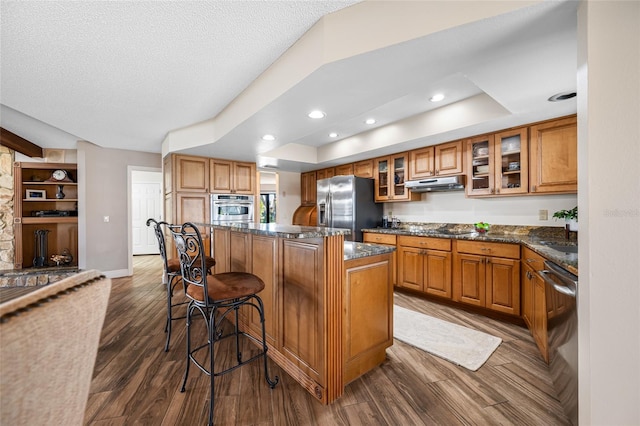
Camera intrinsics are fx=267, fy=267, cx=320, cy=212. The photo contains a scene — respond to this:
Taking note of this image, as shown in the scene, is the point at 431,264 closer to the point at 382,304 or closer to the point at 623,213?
the point at 382,304

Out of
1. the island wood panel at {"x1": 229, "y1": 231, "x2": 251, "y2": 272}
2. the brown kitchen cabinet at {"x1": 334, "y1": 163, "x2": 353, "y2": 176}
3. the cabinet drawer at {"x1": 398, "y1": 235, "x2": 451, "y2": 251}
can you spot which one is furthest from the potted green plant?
the island wood panel at {"x1": 229, "y1": 231, "x2": 251, "y2": 272}

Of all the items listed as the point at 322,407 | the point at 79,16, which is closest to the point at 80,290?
the point at 322,407

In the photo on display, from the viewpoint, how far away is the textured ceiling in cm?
152

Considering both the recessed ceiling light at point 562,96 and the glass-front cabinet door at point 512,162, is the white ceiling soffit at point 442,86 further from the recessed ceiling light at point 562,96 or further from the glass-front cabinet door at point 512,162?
the glass-front cabinet door at point 512,162

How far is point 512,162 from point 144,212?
8.19 metres

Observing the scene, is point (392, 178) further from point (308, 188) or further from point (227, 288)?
point (227, 288)

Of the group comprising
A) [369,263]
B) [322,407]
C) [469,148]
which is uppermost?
[469,148]

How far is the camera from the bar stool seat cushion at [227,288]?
157 centimetres

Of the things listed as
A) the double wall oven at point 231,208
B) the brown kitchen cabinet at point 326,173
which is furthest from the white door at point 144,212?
the brown kitchen cabinet at point 326,173

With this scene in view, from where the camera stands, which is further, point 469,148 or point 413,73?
point 469,148

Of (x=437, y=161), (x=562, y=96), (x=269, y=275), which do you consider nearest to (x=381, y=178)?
(x=437, y=161)

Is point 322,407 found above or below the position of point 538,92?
below

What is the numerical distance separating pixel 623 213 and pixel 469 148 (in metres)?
2.52

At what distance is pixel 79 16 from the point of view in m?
1.62
